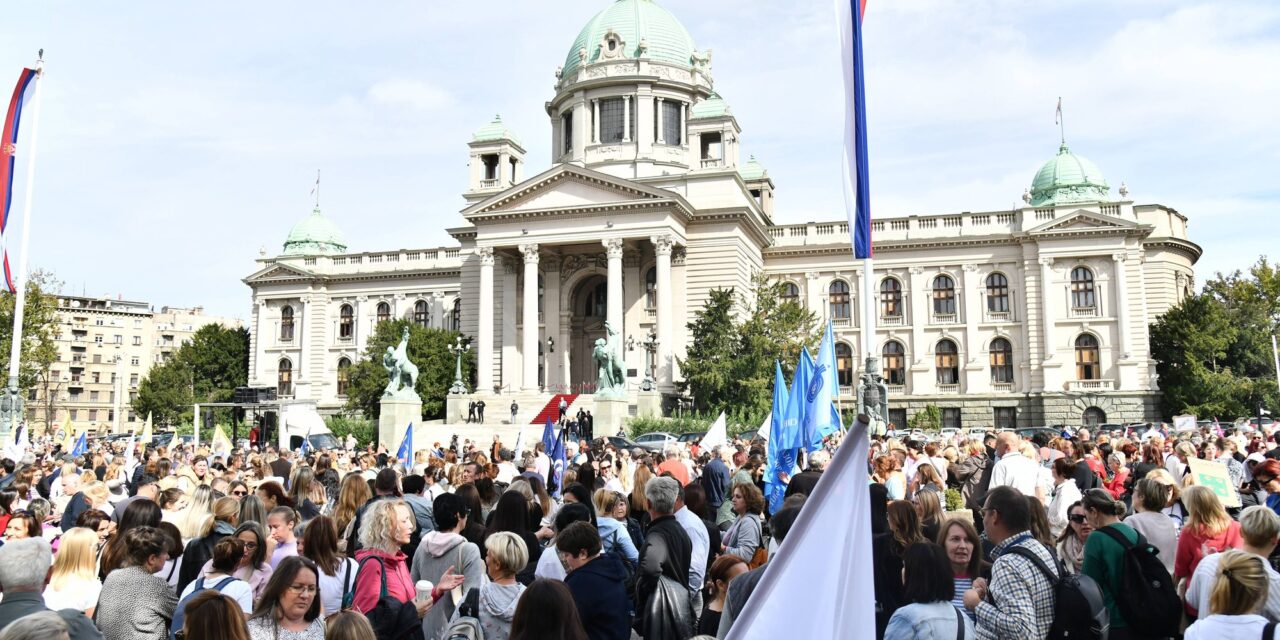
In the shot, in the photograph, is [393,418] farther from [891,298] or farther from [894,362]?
[891,298]

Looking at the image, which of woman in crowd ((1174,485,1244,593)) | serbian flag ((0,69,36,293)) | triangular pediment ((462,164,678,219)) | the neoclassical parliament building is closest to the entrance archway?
the neoclassical parliament building

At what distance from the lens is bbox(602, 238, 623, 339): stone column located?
49062 mm

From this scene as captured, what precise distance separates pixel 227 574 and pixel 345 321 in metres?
63.8

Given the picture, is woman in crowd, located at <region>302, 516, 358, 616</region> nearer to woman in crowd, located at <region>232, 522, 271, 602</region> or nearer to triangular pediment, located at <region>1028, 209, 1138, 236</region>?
woman in crowd, located at <region>232, 522, 271, 602</region>

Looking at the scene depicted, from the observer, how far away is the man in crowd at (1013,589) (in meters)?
5.19

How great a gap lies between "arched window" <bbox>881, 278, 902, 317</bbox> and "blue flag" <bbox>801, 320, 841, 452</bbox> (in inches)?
1665

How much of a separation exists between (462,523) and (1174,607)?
4695mm

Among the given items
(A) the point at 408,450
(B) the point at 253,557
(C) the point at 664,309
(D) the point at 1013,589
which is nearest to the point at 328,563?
(B) the point at 253,557

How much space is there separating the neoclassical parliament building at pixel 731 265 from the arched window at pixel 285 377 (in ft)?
8.74

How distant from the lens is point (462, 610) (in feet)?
19.5

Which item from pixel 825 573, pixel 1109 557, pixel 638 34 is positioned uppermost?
pixel 638 34

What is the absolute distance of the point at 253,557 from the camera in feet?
20.7

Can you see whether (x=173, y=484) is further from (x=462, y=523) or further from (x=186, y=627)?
(x=186, y=627)

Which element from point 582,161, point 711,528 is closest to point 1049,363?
point 582,161
